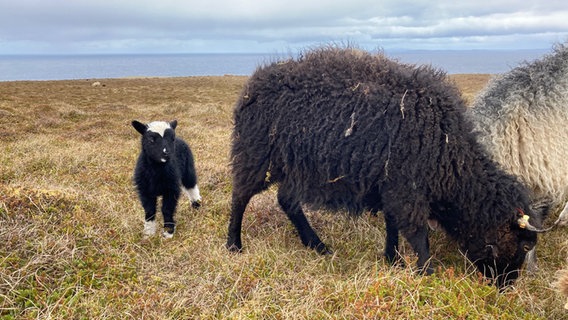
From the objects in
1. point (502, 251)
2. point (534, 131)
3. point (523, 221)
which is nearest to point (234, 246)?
point (502, 251)

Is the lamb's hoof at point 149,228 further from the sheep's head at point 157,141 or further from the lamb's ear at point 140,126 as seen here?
the lamb's ear at point 140,126

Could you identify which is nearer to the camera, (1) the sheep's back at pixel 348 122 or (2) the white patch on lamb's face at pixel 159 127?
(1) the sheep's back at pixel 348 122

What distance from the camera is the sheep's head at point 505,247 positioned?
4215mm

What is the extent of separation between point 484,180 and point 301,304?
217 cm

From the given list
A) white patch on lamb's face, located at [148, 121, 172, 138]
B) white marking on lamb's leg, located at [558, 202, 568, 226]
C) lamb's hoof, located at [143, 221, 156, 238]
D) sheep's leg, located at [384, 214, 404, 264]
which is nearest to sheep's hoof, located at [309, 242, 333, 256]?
sheep's leg, located at [384, 214, 404, 264]

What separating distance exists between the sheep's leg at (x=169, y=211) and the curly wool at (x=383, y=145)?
1797mm

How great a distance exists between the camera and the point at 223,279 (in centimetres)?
417

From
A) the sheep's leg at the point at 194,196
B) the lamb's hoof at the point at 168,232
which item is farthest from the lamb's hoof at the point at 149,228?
the sheep's leg at the point at 194,196

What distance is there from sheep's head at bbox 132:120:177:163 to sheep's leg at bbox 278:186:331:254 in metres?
1.62

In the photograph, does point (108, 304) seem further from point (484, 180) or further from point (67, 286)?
point (484, 180)

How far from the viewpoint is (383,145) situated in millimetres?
4215

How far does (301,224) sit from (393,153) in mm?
1858

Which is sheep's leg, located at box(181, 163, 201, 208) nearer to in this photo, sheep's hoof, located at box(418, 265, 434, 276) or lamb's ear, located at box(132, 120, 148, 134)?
lamb's ear, located at box(132, 120, 148, 134)

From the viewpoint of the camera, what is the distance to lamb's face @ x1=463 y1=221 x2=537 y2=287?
14.0 ft
